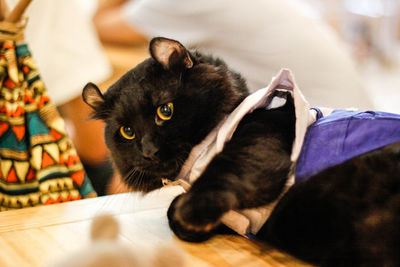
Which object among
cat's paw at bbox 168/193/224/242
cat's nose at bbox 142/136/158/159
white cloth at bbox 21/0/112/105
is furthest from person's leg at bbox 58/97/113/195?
cat's paw at bbox 168/193/224/242

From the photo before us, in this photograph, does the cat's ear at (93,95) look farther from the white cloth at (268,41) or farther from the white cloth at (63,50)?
the white cloth at (268,41)

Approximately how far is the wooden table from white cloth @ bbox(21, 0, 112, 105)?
0.55m

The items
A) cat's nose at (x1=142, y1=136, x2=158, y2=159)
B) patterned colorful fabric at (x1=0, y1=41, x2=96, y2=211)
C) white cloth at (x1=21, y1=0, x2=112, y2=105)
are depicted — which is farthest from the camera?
white cloth at (x1=21, y1=0, x2=112, y2=105)

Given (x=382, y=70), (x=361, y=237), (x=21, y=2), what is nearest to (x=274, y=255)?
(x=361, y=237)

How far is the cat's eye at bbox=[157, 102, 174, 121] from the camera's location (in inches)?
30.7

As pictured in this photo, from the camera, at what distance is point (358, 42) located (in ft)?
15.7

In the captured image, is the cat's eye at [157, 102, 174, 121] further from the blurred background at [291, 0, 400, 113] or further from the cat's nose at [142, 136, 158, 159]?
the blurred background at [291, 0, 400, 113]

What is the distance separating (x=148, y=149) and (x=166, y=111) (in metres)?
0.08

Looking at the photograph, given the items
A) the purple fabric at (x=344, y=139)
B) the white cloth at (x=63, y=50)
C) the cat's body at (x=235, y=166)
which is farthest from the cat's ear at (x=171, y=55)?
the white cloth at (x=63, y=50)

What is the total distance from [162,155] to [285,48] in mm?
1140

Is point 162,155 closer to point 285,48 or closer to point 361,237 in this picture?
point 361,237

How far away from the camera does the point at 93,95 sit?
2.88 feet

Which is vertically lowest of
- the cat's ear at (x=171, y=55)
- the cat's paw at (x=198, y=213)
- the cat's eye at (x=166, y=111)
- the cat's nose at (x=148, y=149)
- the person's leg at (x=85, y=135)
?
the person's leg at (x=85, y=135)

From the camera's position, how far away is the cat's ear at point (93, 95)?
0.87 meters
